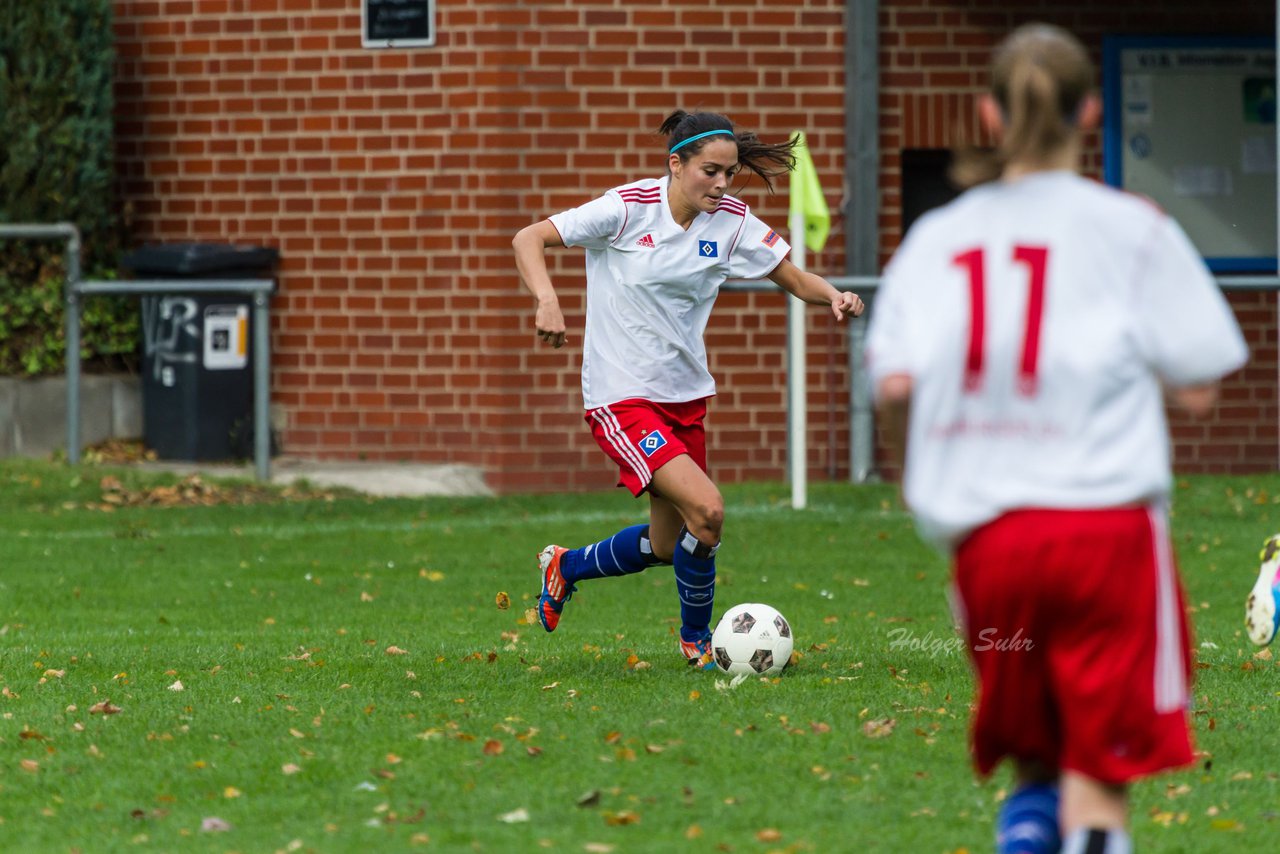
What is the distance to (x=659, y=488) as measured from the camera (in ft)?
22.4

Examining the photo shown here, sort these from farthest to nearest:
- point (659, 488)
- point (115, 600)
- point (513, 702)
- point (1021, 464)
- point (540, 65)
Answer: point (540, 65)
point (115, 600)
point (659, 488)
point (513, 702)
point (1021, 464)

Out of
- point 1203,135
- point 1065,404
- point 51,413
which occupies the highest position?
point 1203,135

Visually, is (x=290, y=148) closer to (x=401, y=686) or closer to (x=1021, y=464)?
(x=401, y=686)

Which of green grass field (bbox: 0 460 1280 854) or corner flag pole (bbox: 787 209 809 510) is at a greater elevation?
corner flag pole (bbox: 787 209 809 510)

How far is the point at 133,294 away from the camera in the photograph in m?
13.3

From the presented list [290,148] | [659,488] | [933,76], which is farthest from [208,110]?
[659,488]

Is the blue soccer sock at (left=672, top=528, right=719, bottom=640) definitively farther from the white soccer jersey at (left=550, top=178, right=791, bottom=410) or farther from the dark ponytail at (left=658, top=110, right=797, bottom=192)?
the dark ponytail at (left=658, top=110, right=797, bottom=192)

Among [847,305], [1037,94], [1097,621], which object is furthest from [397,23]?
[1097,621]

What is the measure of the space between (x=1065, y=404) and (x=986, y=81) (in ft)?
37.4

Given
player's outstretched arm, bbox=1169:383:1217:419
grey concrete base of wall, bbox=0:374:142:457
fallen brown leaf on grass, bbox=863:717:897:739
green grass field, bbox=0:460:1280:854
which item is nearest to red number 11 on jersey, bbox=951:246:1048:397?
player's outstretched arm, bbox=1169:383:1217:419

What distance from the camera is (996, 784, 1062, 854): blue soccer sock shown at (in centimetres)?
343

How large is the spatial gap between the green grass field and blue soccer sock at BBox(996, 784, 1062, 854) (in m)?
1.00

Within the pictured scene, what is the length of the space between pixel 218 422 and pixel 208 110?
2337 millimetres

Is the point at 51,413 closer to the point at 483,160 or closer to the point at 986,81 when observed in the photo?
the point at 483,160
